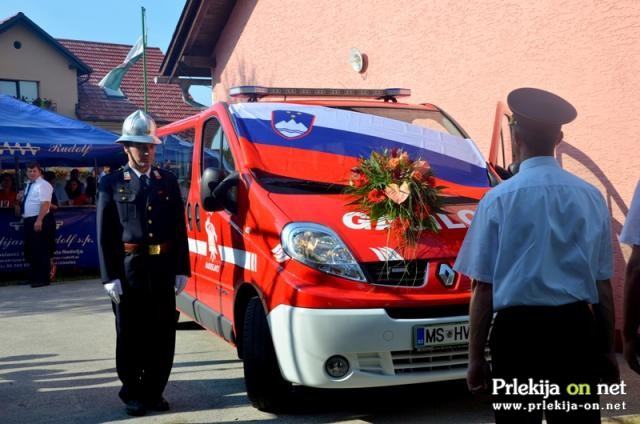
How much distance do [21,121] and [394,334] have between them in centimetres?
1102

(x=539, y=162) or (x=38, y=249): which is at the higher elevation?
(x=539, y=162)

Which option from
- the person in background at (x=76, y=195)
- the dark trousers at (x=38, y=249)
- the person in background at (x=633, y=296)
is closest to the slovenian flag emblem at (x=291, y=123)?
the person in background at (x=633, y=296)

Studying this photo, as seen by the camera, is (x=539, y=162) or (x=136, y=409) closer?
(x=539, y=162)

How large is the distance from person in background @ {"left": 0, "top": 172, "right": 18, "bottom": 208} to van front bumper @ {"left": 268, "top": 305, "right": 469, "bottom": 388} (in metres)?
9.34

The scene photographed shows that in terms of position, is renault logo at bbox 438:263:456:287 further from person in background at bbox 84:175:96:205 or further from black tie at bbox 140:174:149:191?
person in background at bbox 84:175:96:205

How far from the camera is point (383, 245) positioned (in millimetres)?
4289

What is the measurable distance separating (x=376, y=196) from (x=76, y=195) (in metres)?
10.8

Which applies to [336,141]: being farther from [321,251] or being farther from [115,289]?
[115,289]

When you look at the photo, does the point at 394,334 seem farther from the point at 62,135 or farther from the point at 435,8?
the point at 62,135

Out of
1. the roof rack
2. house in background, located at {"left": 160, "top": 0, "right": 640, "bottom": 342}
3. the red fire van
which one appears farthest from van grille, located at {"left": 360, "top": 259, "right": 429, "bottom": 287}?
house in background, located at {"left": 160, "top": 0, "right": 640, "bottom": 342}

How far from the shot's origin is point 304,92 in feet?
19.8

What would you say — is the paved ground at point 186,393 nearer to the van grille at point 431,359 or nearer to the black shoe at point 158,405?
the black shoe at point 158,405

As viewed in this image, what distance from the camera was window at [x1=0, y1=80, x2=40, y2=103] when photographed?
3058 cm

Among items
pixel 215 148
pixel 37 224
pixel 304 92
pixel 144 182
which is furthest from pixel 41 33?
pixel 144 182
